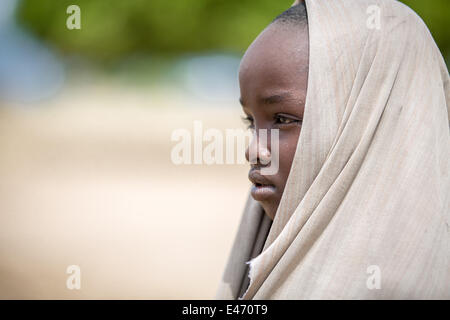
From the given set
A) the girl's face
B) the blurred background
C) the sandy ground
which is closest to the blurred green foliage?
the blurred background

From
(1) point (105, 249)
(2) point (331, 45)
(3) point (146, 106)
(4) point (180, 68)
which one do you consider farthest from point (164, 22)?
(2) point (331, 45)

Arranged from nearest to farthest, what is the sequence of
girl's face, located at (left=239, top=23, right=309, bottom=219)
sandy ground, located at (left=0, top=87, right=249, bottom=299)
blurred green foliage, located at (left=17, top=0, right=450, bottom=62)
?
1. girl's face, located at (left=239, top=23, right=309, bottom=219)
2. sandy ground, located at (left=0, top=87, right=249, bottom=299)
3. blurred green foliage, located at (left=17, top=0, right=450, bottom=62)

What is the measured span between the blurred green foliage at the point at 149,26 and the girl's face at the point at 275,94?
11.0 metres

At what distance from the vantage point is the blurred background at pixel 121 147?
464 cm

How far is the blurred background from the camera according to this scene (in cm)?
464

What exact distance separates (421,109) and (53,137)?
32.6 feet

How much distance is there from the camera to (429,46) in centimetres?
138

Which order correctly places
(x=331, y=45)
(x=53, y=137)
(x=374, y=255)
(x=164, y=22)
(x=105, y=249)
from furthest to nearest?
(x=164, y=22)
(x=53, y=137)
(x=105, y=249)
(x=331, y=45)
(x=374, y=255)

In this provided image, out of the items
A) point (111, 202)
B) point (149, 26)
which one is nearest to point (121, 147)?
point (111, 202)

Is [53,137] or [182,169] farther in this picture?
[53,137]

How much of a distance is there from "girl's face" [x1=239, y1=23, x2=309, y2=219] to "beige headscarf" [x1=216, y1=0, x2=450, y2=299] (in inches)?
1.5

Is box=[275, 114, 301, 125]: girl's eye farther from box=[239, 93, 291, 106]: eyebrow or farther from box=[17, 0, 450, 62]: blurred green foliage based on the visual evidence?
box=[17, 0, 450, 62]: blurred green foliage
